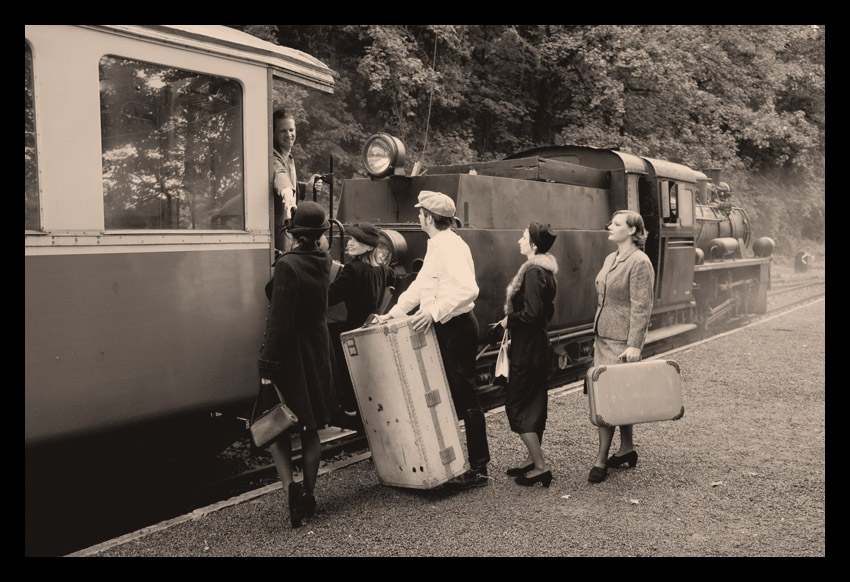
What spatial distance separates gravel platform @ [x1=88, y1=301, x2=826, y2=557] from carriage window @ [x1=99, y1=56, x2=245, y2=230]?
5.78 ft

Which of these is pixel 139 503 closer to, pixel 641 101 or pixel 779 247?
pixel 641 101

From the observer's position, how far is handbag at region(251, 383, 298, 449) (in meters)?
4.19

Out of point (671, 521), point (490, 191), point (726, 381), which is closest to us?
point (671, 521)

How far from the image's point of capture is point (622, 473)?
5.37 m

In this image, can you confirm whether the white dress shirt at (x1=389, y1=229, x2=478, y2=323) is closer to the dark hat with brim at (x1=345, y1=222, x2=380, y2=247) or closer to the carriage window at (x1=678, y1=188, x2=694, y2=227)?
the dark hat with brim at (x1=345, y1=222, x2=380, y2=247)

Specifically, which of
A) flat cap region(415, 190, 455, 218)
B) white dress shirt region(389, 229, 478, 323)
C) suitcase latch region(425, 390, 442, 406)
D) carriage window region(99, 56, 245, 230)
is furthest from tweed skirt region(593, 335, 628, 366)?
carriage window region(99, 56, 245, 230)

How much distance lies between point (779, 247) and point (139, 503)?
30010 millimetres

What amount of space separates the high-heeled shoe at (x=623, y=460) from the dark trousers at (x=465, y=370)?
932mm

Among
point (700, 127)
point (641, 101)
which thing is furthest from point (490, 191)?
point (700, 127)

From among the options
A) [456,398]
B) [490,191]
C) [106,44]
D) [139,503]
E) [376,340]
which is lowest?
[139,503]

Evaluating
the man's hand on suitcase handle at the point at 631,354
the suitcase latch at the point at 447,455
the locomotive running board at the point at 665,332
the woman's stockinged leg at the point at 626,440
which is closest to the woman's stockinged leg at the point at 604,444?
the woman's stockinged leg at the point at 626,440

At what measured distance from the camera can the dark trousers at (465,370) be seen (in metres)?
4.98

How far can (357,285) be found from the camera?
538 cm

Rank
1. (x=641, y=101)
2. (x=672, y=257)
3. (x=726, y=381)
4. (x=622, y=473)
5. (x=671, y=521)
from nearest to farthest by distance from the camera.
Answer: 1. (x=671, y=521)
2. (x=622, y=473)
3. (x=726, y=381)
4. (x=672, y=257)
5. (x=641, y=101)
